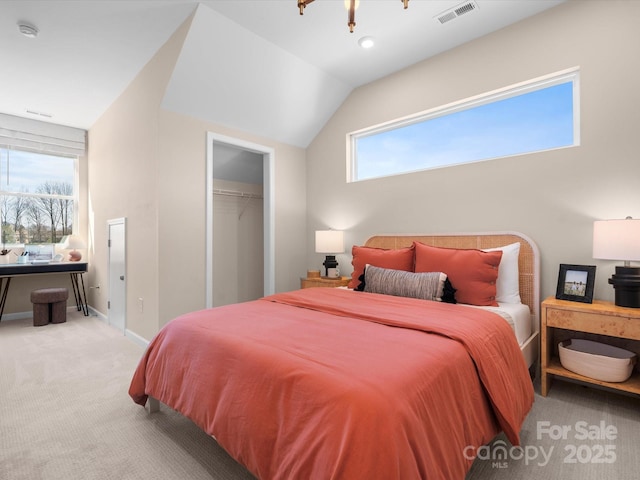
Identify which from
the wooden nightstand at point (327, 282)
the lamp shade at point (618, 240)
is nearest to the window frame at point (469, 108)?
the lamp shade at point (618, 240)

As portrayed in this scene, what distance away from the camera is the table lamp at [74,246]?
4660 millimetres

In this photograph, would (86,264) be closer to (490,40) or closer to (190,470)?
(190,470)

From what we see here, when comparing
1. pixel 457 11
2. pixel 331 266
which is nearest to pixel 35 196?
pixel 331 266

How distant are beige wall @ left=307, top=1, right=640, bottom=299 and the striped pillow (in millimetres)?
871

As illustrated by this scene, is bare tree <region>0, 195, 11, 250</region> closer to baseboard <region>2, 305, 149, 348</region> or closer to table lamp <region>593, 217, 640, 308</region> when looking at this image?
baseboard <region>2, 305, 149, 348</region>

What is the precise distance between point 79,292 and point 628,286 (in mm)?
6403

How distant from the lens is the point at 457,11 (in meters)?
2.68

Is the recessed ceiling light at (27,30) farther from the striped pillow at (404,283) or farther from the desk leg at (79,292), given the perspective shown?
the striped pillow at (404,283)

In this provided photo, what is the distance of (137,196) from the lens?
11.6 feet

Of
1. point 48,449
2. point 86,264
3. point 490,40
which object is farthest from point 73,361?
point 490,40

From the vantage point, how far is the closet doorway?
4137mm

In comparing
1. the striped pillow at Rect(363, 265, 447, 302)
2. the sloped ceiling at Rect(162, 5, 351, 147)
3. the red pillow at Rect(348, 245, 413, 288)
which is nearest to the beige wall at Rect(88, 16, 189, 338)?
the sloped ceiling at Rect(162, 5, 351, 147)

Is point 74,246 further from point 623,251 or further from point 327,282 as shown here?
point 623,251

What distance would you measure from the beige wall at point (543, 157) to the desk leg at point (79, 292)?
4401 millimetres
